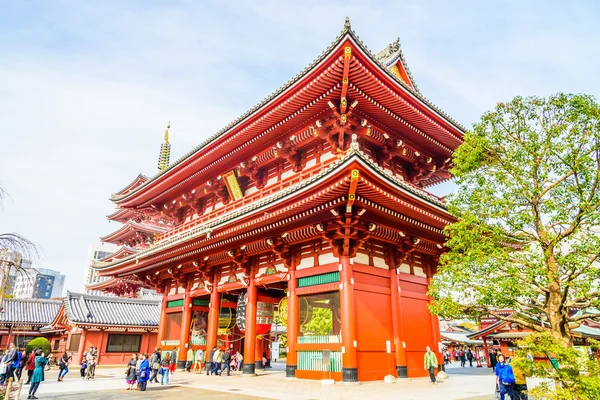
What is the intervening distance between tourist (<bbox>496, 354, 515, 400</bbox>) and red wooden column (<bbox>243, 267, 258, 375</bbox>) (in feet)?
36.3

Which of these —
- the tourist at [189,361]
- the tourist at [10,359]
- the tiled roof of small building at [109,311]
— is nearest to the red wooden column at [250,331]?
the tourist at [189,361]

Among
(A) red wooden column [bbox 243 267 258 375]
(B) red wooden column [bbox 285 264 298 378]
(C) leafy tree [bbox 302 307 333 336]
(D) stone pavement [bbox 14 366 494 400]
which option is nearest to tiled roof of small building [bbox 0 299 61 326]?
(A) red wooden column [bbox 243 267 258 375]

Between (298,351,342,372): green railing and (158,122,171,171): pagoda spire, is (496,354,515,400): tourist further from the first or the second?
(158,122,171,171): pagoda spire

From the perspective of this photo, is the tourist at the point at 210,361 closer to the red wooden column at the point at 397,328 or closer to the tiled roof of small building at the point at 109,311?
the red wooden column at the point at 397,328

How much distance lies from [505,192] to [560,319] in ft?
11.0

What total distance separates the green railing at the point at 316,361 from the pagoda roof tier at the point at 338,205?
5166mm

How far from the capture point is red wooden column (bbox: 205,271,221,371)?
816 inches

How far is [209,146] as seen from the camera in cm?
2106

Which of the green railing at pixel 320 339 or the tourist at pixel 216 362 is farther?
the tourist at pixel 216 362

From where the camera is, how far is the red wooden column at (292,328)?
16.0 m

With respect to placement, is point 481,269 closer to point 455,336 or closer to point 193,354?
point 193,354

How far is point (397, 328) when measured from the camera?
15.9m

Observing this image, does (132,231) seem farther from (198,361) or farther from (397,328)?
(397,328)

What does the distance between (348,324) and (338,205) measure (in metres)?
4.47
